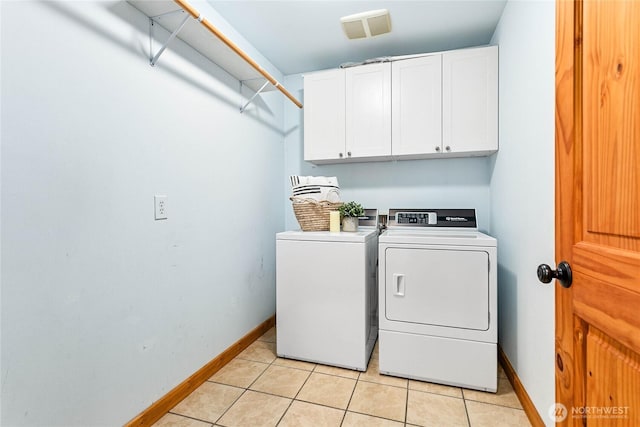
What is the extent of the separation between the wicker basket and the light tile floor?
3.10 ft

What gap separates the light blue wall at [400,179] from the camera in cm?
245

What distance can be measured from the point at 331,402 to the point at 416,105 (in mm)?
2035

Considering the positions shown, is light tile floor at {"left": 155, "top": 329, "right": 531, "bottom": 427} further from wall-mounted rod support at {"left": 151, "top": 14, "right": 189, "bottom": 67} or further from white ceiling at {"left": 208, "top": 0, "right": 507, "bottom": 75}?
white ceiling at {"left": 208, "top": 0, "right": 507, "bottom": 75}

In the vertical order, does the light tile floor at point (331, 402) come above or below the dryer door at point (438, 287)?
below

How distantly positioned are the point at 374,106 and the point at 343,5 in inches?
27.8

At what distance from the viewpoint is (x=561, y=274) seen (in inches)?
29.5

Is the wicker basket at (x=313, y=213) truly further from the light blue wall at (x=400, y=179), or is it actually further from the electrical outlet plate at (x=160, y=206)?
the electrical outlet plate at (x=160, y=206)

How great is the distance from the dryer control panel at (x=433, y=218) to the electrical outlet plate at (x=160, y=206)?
168cm

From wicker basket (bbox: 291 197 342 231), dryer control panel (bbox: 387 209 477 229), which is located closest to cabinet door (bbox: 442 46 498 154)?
dryer control panel (bbox: 387 209 477 229)

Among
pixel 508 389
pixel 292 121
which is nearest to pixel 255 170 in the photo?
pixel 292 121

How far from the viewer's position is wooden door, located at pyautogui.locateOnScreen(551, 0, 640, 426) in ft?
1.80

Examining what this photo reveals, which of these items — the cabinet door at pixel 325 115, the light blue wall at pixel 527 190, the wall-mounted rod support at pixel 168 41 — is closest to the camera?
the light blue wall at pixel 527 190

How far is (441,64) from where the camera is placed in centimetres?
217

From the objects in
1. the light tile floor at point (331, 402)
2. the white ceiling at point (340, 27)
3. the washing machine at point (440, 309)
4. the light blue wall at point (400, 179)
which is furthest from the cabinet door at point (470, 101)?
the light tile floor at point (331, 402)
